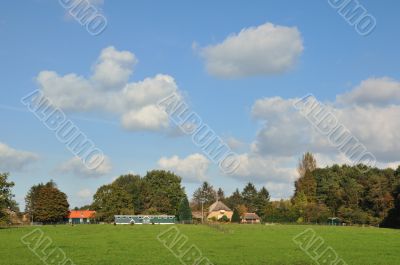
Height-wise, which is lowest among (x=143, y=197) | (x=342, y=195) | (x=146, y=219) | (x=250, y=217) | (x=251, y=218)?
(x=146, y=219)

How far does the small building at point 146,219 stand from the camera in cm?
13312

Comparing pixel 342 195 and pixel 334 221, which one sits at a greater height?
pixel 342 195

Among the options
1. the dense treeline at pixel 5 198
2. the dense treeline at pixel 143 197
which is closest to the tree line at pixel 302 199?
the dense treeline at pixel 143 197

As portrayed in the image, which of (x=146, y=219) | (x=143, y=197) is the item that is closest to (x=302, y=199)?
(x=146, y=219)

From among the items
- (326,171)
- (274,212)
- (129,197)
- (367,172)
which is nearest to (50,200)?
(129,197)

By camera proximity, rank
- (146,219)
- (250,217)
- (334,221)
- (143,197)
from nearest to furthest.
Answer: (334,221) → (146,219) → (143,197) → (250,217)

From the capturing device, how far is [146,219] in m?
137

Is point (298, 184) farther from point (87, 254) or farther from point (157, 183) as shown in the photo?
point (87, 254)

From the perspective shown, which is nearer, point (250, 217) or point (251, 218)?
point (251, 218)

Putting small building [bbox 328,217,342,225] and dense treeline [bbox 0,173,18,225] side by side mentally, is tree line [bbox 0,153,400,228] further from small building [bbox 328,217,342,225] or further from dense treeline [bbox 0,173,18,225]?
dense treeline [bbox 0,173,18,225]

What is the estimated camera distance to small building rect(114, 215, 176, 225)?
133 metres

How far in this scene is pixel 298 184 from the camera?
14275 cm

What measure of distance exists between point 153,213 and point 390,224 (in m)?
65.5

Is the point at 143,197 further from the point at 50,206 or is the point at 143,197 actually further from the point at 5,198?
the point at 5,198
